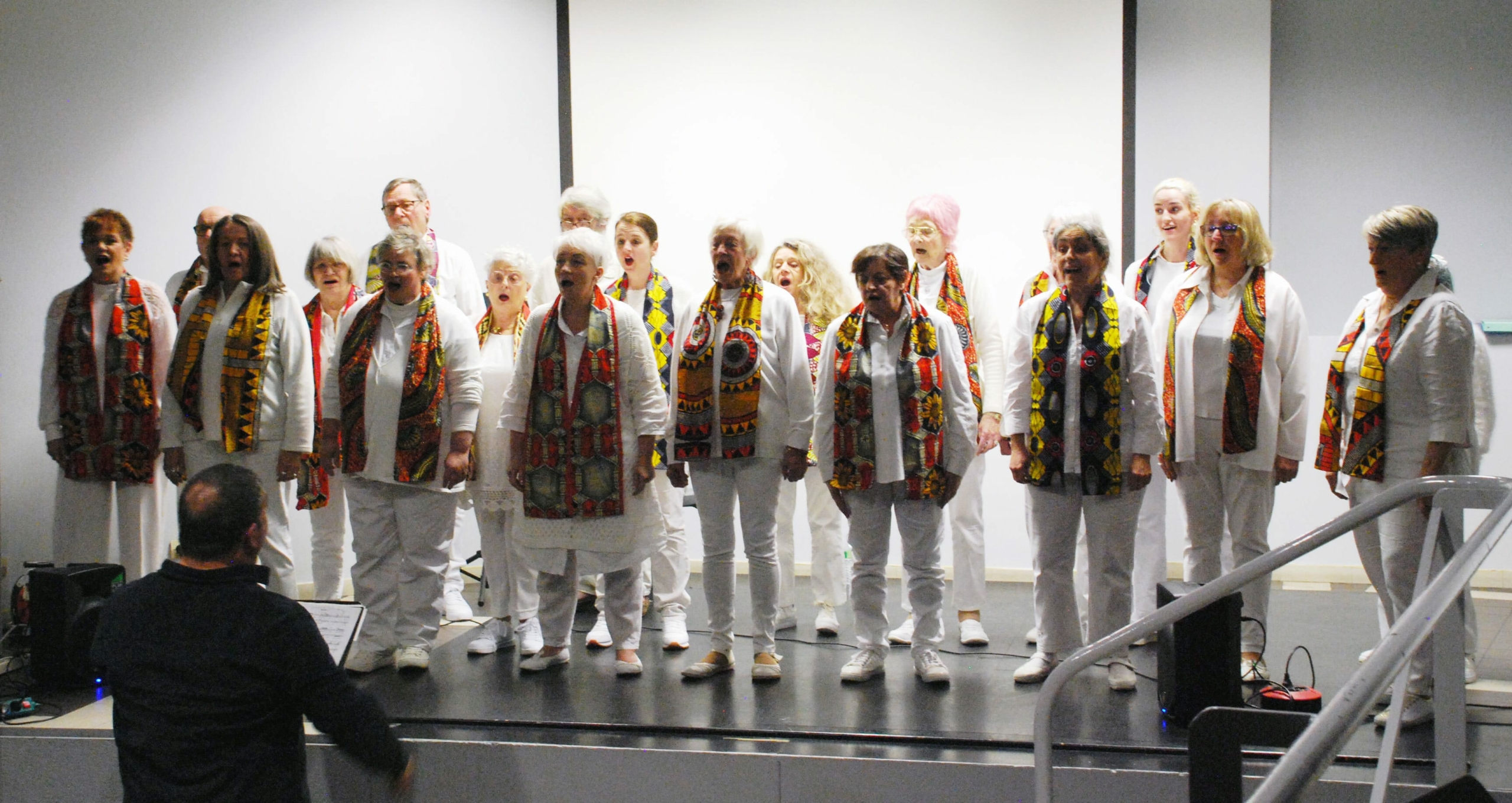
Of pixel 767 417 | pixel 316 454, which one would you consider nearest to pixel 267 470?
pixel 316 454

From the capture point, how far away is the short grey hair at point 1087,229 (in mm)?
3738

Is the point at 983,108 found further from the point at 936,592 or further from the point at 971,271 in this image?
the point at 936,592

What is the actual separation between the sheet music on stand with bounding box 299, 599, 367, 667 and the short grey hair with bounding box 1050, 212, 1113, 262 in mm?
2469

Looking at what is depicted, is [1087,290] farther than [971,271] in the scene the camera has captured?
No

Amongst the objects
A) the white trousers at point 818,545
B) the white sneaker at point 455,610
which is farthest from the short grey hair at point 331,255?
the white trousers at point 818,545

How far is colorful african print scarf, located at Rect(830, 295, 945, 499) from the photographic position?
3791 millimetres

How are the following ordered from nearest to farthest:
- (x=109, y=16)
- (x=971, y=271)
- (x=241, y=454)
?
1. (x=241, y=454)
2. (x=971, y=271)
3. (x=109, y=16)

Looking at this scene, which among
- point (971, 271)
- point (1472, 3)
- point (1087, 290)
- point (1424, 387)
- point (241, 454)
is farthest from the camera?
point (1472, 3)

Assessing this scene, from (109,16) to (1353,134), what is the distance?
593 cm

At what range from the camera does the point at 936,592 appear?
3861 millimetres

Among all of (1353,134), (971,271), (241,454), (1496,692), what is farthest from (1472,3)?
(241,454)

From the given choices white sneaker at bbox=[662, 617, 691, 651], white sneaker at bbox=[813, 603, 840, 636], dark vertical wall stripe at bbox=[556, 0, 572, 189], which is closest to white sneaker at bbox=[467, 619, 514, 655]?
white sneaker at bbox=[662, 617, 691, 651]

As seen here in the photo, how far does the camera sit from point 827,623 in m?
4.66

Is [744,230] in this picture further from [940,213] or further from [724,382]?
[940,213]
